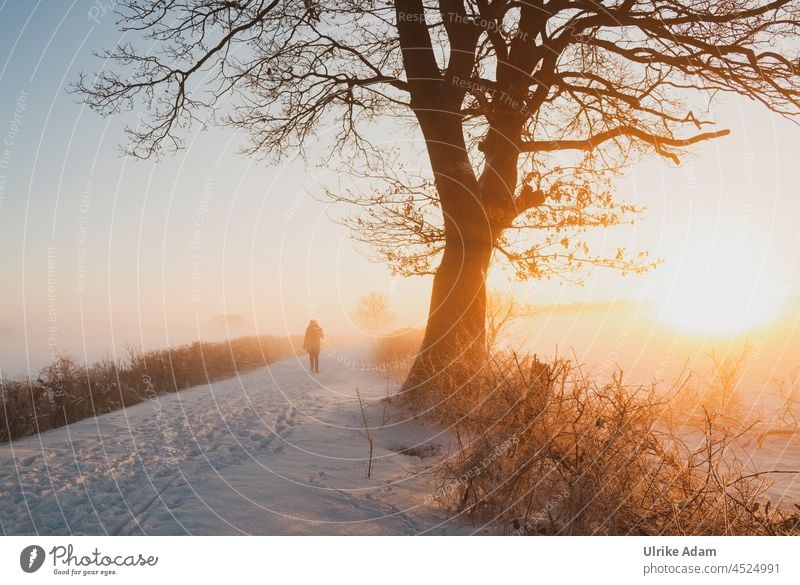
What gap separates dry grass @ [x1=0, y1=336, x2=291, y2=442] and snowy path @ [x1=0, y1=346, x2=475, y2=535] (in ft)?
2.35

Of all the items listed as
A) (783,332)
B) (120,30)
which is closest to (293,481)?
(120,30)

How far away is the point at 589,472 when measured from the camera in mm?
4211

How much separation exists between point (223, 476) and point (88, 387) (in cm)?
690

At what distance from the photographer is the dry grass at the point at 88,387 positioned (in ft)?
→ 28.4

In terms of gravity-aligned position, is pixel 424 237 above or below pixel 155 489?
above

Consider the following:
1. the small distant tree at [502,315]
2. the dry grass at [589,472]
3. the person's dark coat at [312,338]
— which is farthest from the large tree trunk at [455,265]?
the person's dark coat at [312,338]

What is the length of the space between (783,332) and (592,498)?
14854 mm

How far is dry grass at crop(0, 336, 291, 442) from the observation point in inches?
341

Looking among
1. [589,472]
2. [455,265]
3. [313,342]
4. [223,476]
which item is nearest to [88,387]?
[223,476]

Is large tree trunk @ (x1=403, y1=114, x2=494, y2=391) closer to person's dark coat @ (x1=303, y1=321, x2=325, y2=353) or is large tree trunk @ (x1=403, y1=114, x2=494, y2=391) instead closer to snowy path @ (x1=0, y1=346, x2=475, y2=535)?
snowy path @ (x1=0, y1=346, x2=475, y2=535)

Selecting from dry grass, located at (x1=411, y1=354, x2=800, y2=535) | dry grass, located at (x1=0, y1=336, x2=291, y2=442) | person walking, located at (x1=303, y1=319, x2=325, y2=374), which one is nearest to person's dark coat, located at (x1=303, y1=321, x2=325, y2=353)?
person walking, located at (x1=303, y1=319, x2=325, y2=374)
